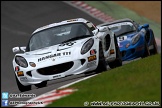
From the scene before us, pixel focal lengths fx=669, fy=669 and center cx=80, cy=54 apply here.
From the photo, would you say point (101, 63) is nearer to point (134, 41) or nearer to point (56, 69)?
point (56, 69)

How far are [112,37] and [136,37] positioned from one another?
2506 millimetres

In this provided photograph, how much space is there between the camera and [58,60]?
1308 centimetres

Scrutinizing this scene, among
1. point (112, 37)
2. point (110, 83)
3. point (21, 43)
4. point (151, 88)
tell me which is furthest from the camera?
point (21, 43)

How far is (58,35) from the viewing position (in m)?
14.4

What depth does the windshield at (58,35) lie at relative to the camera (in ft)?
A: 46.6

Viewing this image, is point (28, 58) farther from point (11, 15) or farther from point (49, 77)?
point (11, 15)

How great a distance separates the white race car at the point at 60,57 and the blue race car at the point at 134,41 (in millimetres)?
3250

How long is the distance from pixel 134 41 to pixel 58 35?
3861 mm

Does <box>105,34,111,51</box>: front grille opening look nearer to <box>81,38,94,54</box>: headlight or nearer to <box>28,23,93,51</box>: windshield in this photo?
<box>28,23,93,51</box>: windshield

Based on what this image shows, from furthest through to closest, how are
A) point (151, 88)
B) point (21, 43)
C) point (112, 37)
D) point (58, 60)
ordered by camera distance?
point (21, 43)
point (112, 37)
point (58, 60)
point (151, 88)

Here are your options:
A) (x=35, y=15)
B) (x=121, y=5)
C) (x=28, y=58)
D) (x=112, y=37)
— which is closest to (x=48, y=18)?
(x=35, y=15)

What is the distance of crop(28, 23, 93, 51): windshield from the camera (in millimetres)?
14211

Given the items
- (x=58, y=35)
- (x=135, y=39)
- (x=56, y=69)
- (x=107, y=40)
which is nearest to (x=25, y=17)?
(x=135, y=39)

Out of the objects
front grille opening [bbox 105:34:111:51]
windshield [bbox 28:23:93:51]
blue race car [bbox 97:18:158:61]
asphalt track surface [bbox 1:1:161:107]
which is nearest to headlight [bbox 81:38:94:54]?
windshield [bbox 28:23:93:51]
